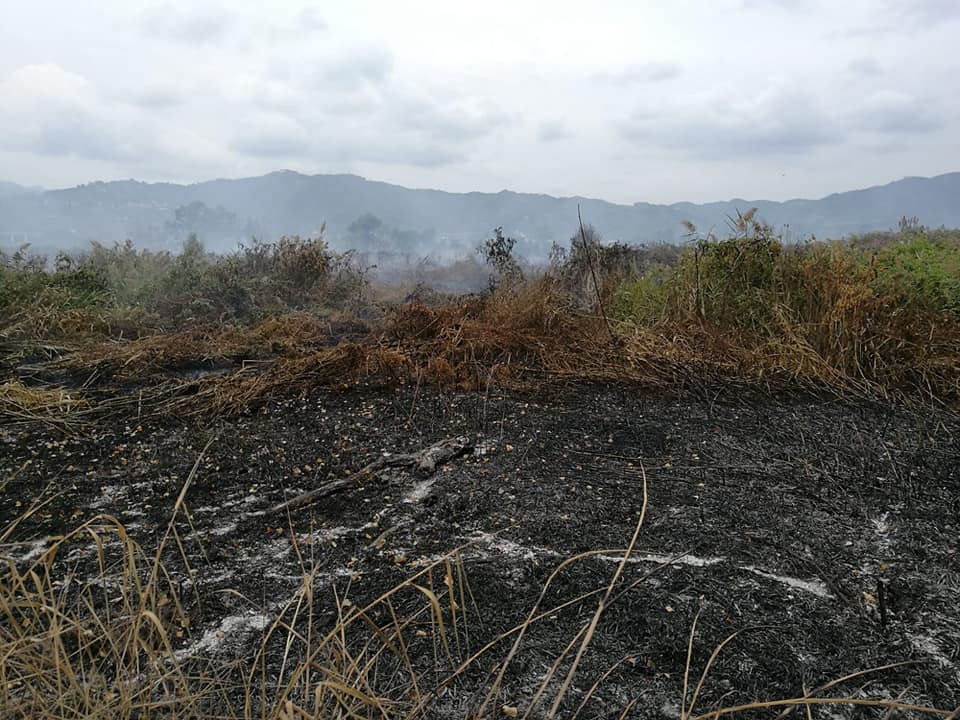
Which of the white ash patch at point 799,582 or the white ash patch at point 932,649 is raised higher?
the white ash patch at point 799,582

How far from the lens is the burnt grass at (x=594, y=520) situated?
1.57m

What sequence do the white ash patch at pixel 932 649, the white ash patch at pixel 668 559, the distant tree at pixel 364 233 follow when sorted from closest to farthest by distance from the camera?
1. the white ash patch at pixel 932 649
2. the white ash patch at pixel 668 559
3. the distant tree at pixel 364 233

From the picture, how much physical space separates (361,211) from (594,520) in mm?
95180

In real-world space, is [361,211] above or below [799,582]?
above

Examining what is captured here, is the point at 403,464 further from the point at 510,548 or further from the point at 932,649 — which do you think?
the point at 932,649

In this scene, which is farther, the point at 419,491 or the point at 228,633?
the point at 419,491

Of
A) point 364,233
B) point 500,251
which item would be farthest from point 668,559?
point 364,233

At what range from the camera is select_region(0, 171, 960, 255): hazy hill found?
80250 millimetres

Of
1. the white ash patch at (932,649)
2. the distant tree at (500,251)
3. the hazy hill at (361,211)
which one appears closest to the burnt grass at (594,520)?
the white ash patch at (932,649)

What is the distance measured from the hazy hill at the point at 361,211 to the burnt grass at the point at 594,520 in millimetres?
70568

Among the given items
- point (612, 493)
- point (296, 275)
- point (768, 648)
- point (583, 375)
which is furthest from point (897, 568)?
point (296, 275)

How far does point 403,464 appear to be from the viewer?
274 centimetres

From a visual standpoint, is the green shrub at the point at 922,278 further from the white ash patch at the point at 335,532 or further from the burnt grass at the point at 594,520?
the white ash patch at the point at 335,532

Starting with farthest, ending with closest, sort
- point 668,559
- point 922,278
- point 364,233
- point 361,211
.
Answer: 1. point 361,211
2. point 364,233
3. point 922,278
4. point 668,559
